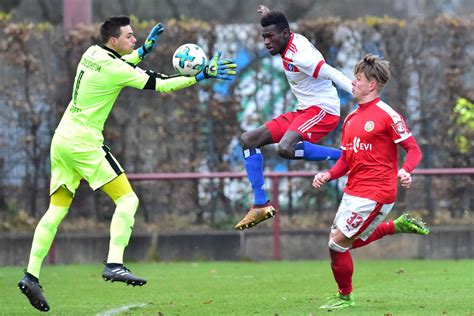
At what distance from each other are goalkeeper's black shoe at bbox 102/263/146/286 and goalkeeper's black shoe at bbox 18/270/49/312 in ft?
1.79

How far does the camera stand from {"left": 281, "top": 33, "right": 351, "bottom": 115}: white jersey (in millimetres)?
12031

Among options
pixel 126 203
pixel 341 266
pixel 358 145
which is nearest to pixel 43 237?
pixel 126 203

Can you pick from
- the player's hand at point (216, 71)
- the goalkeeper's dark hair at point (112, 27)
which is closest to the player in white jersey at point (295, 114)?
the player's hand at point (216, 71)

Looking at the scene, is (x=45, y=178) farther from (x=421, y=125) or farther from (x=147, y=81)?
(x=147, y=81)

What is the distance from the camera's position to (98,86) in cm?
1096

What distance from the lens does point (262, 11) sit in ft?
40.0

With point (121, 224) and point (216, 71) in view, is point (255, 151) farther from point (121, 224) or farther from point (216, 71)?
point (121, 224)

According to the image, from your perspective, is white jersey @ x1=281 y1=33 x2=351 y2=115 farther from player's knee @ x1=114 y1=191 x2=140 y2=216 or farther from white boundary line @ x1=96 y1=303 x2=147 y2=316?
white boundary line @ x1=96 y1=303 x2=147 y2=316

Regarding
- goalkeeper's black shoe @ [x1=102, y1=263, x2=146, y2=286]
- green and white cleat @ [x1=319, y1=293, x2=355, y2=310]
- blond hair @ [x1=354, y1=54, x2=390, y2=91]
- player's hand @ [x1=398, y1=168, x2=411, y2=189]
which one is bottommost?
green and white cleat @ [x1=319, y1=293, x2=355, y2=310]

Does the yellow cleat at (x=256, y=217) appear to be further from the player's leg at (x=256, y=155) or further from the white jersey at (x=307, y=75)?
A: the white jersey at (x=307, y=75)

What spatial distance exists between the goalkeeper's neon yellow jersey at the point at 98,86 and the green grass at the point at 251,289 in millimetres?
1603

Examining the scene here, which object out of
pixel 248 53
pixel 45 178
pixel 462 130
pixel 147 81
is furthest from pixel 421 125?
pixel 147 81

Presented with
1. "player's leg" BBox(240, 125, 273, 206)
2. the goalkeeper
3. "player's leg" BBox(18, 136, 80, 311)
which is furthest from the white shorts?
"player's leg" BBox(18, 136, 80, 311)

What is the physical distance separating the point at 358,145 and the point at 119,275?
7.48 ft
